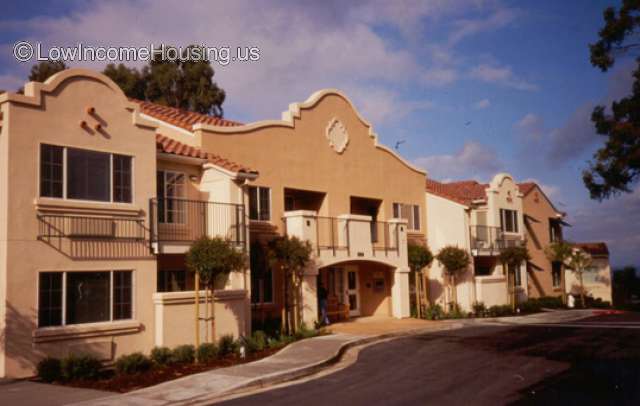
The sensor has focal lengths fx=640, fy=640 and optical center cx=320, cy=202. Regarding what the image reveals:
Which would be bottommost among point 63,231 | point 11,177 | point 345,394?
point 345,394

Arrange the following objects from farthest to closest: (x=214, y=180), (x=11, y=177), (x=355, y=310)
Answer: (x=355, y=310) < (x=214, y=180) < (x=11, y=177)

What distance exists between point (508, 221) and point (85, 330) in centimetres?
2599

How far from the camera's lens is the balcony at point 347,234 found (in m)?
22.3

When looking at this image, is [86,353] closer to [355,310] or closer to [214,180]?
[214,180]

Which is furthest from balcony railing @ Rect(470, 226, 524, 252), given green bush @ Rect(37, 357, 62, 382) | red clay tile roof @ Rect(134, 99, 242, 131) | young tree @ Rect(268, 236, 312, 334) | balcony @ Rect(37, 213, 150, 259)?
green bush @ Rect(37, 357, 62, 382)

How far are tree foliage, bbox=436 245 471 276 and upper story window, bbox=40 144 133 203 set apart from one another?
16.2 metres

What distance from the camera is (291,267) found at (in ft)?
68.3

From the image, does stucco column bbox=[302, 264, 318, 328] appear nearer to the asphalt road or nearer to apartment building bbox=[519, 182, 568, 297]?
the asphalt road

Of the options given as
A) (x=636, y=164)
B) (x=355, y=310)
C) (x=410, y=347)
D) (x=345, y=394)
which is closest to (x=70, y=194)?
(x=345, y=394)

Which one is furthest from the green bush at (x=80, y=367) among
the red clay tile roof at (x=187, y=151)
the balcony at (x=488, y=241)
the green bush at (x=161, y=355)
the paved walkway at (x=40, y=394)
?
the balcony at (x=488, y=241)

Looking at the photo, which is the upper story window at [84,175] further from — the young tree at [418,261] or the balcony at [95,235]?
the young tree at [418,261]

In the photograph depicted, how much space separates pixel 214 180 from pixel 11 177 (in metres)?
6.26

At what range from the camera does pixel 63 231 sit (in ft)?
49.6

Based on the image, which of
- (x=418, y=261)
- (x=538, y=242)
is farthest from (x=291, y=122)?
(x=538, y=242)
